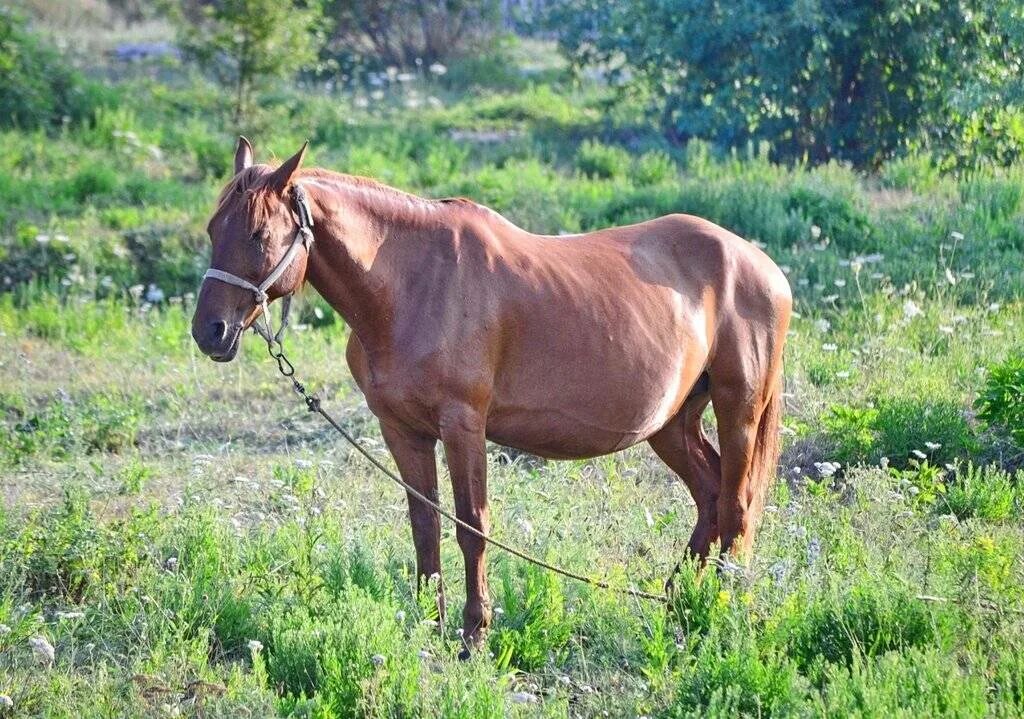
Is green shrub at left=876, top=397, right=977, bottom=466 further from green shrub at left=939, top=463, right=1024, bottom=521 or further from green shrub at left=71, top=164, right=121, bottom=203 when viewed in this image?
green shrub at left=71, top=164, right=121, bottom=203

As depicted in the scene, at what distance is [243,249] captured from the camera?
4.69 m

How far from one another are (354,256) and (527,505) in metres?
1.84

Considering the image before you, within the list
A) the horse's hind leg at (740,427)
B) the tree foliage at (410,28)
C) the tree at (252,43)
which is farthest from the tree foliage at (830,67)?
the horse's hind leg at (740,427)

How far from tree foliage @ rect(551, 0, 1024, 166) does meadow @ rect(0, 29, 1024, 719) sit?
3.78 ft

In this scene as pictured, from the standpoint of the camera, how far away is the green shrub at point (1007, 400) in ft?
22.9

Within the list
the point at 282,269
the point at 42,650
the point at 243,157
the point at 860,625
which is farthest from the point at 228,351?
the point at 860,625

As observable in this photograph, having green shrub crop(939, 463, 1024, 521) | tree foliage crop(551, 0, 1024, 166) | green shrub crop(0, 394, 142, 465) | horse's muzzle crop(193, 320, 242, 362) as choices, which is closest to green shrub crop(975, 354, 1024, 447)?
green shrub crop(939, 463, 1024, 521)

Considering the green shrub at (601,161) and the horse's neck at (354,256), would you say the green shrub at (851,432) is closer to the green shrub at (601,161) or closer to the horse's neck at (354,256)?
the horse's neck at (354,256)

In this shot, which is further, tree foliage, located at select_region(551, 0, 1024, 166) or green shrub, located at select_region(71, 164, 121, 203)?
tree foliage, located at select_region(551, 0, 1024, 166)

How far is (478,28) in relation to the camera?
19875 millimetres

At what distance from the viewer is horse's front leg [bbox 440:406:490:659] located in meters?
4.95

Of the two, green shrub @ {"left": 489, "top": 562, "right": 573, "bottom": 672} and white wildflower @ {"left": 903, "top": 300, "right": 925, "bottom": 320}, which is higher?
white wildflower @ {"left": 903, "top": 300, "right": 925, "bottom": 320}

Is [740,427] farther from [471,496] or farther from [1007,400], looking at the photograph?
[1007,400]

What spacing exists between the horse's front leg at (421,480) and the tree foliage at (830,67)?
8.78m
